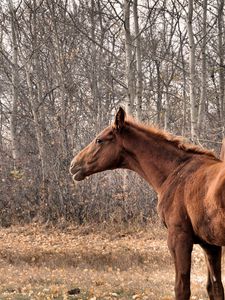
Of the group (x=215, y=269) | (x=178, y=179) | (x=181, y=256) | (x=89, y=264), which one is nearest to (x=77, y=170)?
(x=178, y=179)

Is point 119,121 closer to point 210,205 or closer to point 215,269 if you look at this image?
point 210,205

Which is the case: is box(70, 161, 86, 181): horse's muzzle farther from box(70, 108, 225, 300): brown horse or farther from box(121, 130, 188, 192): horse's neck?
box(121, 130, 188, 192): horse's neck

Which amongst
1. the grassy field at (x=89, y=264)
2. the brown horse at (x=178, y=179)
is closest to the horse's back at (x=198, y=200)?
the brown horse at (x=178, y=179)

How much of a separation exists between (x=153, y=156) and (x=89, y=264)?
546 cm

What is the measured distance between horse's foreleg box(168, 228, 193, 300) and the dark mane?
1.01 m

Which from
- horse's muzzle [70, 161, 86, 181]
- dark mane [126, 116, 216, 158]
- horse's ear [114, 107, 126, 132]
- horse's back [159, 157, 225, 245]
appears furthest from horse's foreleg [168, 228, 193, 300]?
horse's muzzle [70, 161, 86, 181]

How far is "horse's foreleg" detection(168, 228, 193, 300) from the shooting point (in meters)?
4.88

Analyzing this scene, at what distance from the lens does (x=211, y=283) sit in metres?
5.63

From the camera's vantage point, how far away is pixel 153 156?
223 inches

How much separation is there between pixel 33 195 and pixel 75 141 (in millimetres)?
2198

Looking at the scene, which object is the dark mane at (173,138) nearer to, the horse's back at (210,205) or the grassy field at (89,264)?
the horse's back at (210,205)

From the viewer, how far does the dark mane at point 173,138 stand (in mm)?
5441

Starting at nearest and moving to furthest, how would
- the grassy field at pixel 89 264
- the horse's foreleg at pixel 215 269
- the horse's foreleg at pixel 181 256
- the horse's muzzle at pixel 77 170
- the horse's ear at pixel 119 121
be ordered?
the horse's foreleg at pixel 181 256 → the horse's foreleg at pixel 215 269 → the horse's ear at pixel 119 121 → the horse's muzzle at pixel 77 170 → the grassy field at pixel 89 264

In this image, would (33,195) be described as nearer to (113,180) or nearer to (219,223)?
(113,180)
